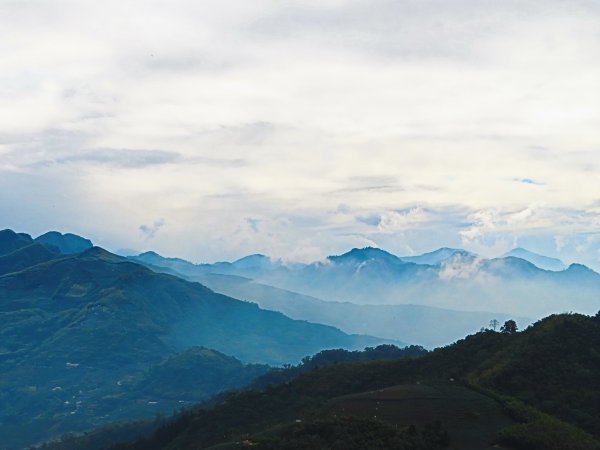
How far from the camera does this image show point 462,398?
3371 inches

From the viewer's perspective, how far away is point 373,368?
144m

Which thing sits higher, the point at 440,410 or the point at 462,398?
the point at 462,398

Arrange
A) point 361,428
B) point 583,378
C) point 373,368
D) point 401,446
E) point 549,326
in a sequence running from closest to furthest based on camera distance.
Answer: point 401,446
point 361,428
point 583,378
point 549,326
point 373,368

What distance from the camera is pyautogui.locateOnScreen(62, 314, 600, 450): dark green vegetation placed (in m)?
70.9

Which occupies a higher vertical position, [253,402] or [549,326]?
[549,326]

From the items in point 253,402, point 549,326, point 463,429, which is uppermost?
point 549,326

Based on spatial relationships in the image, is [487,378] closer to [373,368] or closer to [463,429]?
[463,429]

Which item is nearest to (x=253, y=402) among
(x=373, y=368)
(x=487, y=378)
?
(x=373, y=368)

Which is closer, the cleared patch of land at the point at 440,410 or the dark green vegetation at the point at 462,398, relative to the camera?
the cleared patch of land at the point at 440,410

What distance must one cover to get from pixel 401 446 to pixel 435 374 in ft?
193

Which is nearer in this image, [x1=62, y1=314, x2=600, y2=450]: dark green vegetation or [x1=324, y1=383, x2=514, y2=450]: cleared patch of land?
[x1=324, y1=383, x2=514, y2=450]: cleared patch of land

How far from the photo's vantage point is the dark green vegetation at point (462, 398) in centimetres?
7094

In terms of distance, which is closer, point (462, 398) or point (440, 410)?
point (440, 410)

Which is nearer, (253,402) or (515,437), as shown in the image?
(515,437)
